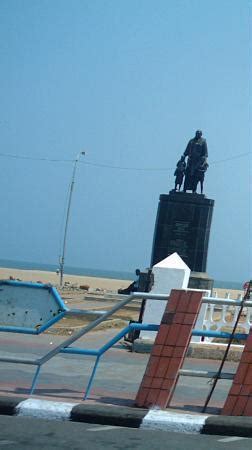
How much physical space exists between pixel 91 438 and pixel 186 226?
1692 cm

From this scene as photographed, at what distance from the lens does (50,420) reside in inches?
257

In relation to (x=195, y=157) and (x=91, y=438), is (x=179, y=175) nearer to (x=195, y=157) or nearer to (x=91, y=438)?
(x=195, y=157)

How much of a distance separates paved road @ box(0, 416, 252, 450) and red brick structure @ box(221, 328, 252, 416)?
576 mm

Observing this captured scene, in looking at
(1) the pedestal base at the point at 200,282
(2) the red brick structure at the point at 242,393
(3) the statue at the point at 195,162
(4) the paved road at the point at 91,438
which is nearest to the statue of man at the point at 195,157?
(3) the statue at the point at 195,162

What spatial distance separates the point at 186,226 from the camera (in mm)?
22641

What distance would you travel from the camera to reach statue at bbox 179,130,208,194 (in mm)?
24406

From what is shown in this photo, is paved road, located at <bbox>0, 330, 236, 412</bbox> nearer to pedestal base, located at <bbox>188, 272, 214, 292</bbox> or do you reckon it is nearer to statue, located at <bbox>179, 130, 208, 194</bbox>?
pedestal base, located at <bbox>188, 272, 214, 292</bbox>

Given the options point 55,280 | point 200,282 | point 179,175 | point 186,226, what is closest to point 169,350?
point 200,282

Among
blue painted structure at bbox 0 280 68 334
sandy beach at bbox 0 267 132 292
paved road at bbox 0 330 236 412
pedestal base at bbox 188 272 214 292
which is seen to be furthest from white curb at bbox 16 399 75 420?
sandy beach at bbox 0 267 132 292

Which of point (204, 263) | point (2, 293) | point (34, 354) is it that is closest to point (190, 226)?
point (204, 263)

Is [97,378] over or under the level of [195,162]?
under

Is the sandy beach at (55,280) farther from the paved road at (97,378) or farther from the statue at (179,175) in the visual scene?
the paved road at (97,378)

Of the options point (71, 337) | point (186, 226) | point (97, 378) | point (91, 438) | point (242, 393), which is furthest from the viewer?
point (186, 226)

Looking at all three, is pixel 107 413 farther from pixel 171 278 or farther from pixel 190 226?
pixel 190 226
